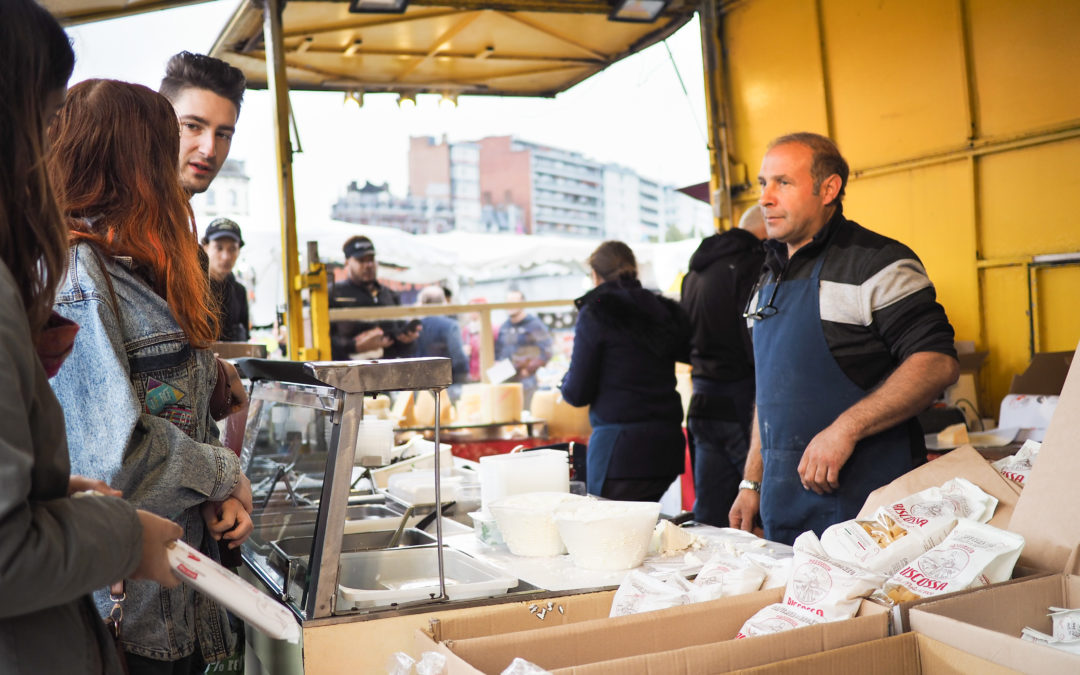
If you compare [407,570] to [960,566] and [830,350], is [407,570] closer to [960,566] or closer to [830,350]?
[960,566]

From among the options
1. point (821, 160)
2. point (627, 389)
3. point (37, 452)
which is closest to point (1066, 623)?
point (37, 452)

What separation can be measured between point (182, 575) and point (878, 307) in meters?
2.00

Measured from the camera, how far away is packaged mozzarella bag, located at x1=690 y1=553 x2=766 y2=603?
157cm

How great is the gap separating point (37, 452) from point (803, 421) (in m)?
2.12

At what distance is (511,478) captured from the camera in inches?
90.0

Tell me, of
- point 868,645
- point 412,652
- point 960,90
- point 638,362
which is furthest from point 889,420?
point 960,90

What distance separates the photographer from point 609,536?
1.85 metres

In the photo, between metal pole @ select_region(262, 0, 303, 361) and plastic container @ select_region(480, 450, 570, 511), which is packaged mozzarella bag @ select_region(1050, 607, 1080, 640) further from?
metal pole @ select_region(262, 0, 303, 361)

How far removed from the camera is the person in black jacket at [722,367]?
4336 mm

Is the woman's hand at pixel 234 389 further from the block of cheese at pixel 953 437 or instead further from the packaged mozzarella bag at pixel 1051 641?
the block of cheese at pixel 953 437

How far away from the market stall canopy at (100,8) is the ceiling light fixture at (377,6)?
0.91 m

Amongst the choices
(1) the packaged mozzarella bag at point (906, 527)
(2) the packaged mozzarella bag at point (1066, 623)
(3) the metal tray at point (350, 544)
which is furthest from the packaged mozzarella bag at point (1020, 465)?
(3) the metal tray at point (350, 544)

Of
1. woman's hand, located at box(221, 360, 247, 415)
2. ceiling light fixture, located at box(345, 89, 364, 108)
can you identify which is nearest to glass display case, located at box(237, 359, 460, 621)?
woman's hand, located at box(221, 360, 247, 415)

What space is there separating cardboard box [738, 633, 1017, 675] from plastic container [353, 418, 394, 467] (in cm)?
185
